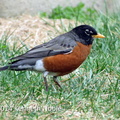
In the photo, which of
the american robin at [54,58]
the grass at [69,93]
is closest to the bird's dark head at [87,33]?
the american robin at [54,58]

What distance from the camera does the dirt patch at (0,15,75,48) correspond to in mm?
7039

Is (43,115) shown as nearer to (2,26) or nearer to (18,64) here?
(18,64)

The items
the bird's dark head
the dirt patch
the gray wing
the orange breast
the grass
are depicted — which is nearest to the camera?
the grass

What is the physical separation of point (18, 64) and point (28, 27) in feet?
8.64

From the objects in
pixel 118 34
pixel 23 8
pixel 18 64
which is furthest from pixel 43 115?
pixel 23 8

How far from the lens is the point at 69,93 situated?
184 inches

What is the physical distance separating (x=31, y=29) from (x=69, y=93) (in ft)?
10.0

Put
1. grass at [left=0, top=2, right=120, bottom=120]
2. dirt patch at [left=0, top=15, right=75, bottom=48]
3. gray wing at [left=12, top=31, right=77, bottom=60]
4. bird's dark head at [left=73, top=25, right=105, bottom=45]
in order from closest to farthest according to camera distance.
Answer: grass at [left=0, top=2, right=120, bottom=120], gray wing at [left=12, top=31, right=77, bottom=60], bird's dark head at [left=73, top=25, right=105, bottom=45], dirt patch at [left=0, top=15, right=75, bottom=48]

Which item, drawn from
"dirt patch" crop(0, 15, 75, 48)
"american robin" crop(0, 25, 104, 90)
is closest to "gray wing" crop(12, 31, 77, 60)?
"american robin" crop(0, 25, 104, 90)

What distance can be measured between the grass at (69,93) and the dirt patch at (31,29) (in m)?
0.93

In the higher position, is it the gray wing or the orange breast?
the gray wing

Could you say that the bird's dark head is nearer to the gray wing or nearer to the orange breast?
the gray wing

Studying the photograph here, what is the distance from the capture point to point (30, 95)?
449 centimetres

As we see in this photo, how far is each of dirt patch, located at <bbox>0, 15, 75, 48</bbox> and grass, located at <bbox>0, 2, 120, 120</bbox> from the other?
933 millimetres
